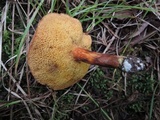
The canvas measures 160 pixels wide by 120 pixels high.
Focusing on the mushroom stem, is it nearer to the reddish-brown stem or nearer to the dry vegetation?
the reddish-brown stem

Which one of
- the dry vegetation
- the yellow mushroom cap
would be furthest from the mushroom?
the dry vegetation

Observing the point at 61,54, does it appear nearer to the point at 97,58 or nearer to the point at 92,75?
the point at 97,58

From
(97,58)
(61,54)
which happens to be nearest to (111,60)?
(97,58)

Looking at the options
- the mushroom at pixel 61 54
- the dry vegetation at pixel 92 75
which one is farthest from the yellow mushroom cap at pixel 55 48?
the dry vegetation at pixel 92 75

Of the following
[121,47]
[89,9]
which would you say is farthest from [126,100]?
[89,9]

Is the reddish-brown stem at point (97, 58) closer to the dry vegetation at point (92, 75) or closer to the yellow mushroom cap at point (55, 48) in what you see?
the yellow mushroom cap at point (55, 48)

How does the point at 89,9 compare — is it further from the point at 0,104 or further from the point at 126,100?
the point at 0,104
